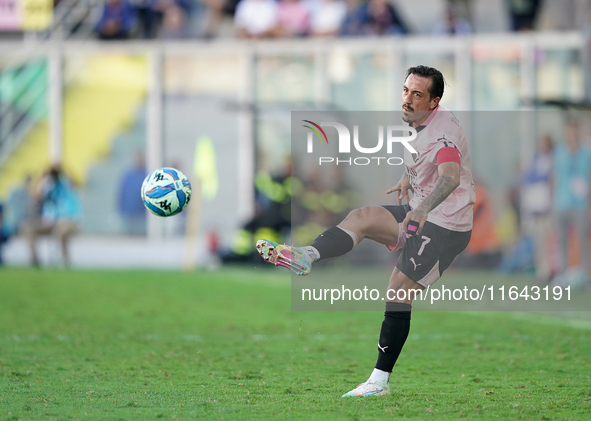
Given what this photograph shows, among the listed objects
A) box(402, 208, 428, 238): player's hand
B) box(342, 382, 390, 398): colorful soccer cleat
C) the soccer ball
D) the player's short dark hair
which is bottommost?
box(342, 382, 390, 398): colorful soccer cleat

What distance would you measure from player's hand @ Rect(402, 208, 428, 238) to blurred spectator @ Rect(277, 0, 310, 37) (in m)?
15.7

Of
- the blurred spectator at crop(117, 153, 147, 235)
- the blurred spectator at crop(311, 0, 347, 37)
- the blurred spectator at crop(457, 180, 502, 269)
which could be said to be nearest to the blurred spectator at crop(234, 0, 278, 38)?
the blurred spectator at crop(311, 0, 347, 37)

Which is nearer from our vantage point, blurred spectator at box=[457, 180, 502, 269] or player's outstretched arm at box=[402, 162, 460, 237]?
player's outstretched arm at box=[402, 162, 460, 237]

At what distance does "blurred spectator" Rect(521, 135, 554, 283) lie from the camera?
44.8ft

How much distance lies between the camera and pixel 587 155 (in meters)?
12.3

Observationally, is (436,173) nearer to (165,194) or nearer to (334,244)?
(334,244)

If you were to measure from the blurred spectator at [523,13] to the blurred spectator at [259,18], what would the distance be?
5447mm

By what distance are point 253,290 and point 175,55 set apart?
957cm

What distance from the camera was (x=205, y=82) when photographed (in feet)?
69.5

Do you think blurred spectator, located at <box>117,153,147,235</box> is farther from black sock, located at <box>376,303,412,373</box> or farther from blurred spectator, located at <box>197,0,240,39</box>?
black sock, located at <box>376,303,412,373</box>

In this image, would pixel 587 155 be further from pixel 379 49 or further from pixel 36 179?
pixel 36 179

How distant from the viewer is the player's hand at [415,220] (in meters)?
5.20

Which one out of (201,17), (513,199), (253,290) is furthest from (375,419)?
(201,17)

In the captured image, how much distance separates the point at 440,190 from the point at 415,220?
0.23m
